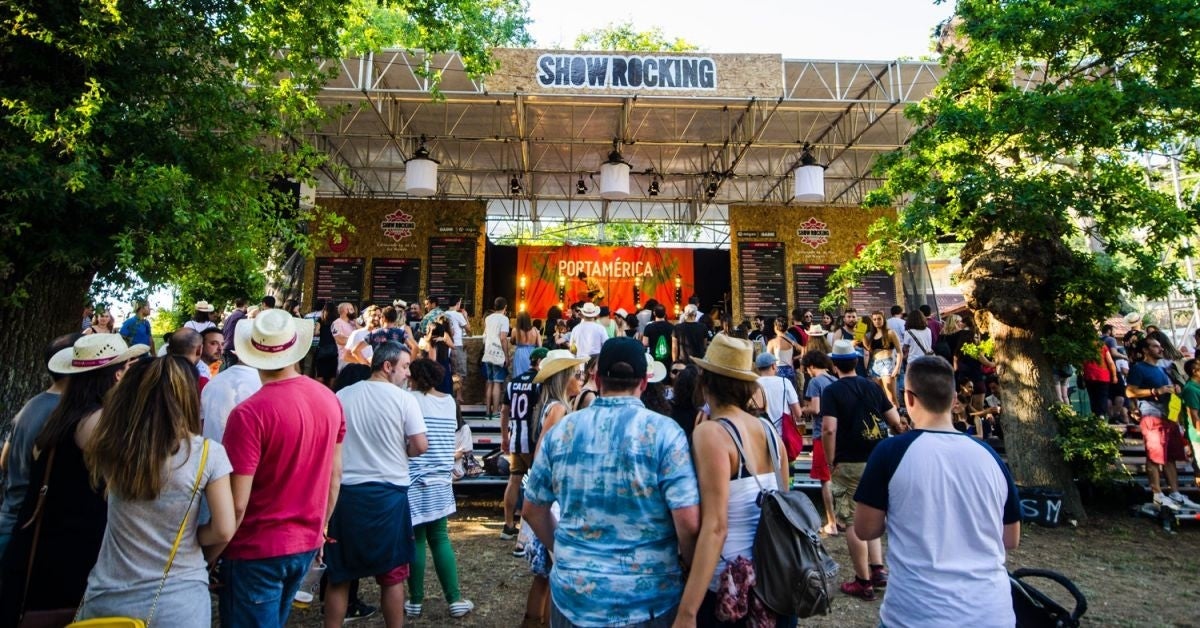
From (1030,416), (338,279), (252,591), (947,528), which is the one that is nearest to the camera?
(947,528)

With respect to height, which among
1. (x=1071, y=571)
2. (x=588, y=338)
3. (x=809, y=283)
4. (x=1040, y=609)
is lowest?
(x=1071, y=571)

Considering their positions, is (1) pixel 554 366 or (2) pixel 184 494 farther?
(1) pixel 554 366

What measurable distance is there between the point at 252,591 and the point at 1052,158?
7760mm

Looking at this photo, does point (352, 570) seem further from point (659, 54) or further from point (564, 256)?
point (564, 256)

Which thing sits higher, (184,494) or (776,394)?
(776,394)

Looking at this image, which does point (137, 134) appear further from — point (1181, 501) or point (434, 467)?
point (1181, 501)

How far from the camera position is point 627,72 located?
34.5 feet

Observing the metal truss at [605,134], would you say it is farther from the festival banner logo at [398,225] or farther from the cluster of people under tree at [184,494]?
the cluster of people under tree at [184,494]

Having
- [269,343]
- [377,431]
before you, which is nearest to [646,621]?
[269,343]

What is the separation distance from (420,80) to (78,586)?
1031 cm

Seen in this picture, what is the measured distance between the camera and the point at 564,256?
649 inches

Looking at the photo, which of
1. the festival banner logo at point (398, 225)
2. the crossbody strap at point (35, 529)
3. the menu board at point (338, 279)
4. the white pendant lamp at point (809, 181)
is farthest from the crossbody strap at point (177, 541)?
the festival banner logo at point (398, 225)

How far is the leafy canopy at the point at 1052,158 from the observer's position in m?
5.78

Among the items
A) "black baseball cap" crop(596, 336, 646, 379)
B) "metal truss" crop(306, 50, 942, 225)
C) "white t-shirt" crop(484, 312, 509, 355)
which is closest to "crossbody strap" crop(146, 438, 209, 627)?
"black baseball cap" crop(596, 336, 646, 379)
